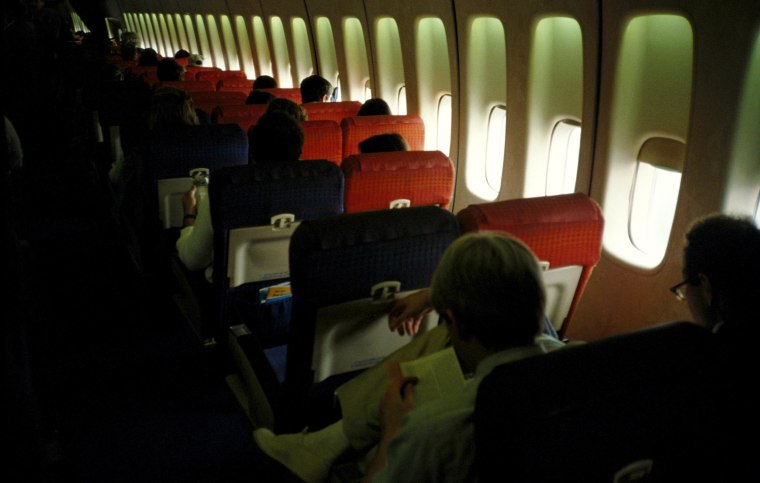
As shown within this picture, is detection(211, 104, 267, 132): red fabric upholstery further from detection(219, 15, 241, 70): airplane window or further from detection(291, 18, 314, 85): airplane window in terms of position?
detection(219, 15, 241, 70): airplane window

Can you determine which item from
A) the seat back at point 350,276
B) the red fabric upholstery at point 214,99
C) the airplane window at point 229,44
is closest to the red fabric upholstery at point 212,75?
the red fabric upholstery at point 214,99

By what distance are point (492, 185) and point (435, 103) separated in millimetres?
1404

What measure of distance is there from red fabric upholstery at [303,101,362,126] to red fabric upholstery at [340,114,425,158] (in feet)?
3.85

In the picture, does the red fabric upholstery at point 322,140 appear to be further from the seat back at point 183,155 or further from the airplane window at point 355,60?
the airplane window at point 355,60

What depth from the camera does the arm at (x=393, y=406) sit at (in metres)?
1.59

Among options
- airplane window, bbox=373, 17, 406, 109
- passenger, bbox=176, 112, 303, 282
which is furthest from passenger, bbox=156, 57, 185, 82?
passenger, bbox=176, 112, 303, 282

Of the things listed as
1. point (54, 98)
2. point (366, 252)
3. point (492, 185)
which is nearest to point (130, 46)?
point (54, 98)

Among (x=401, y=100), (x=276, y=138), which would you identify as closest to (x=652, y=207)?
(x=276, y=138)

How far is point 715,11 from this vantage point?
10.3 feet

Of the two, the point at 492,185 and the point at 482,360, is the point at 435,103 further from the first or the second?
the point at 482,360

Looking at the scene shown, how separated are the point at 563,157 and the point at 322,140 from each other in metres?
1.91

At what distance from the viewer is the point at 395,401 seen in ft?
5.28

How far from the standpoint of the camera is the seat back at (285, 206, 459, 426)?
6.65 ft

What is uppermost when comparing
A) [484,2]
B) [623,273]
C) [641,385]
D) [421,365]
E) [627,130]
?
[484,2]
